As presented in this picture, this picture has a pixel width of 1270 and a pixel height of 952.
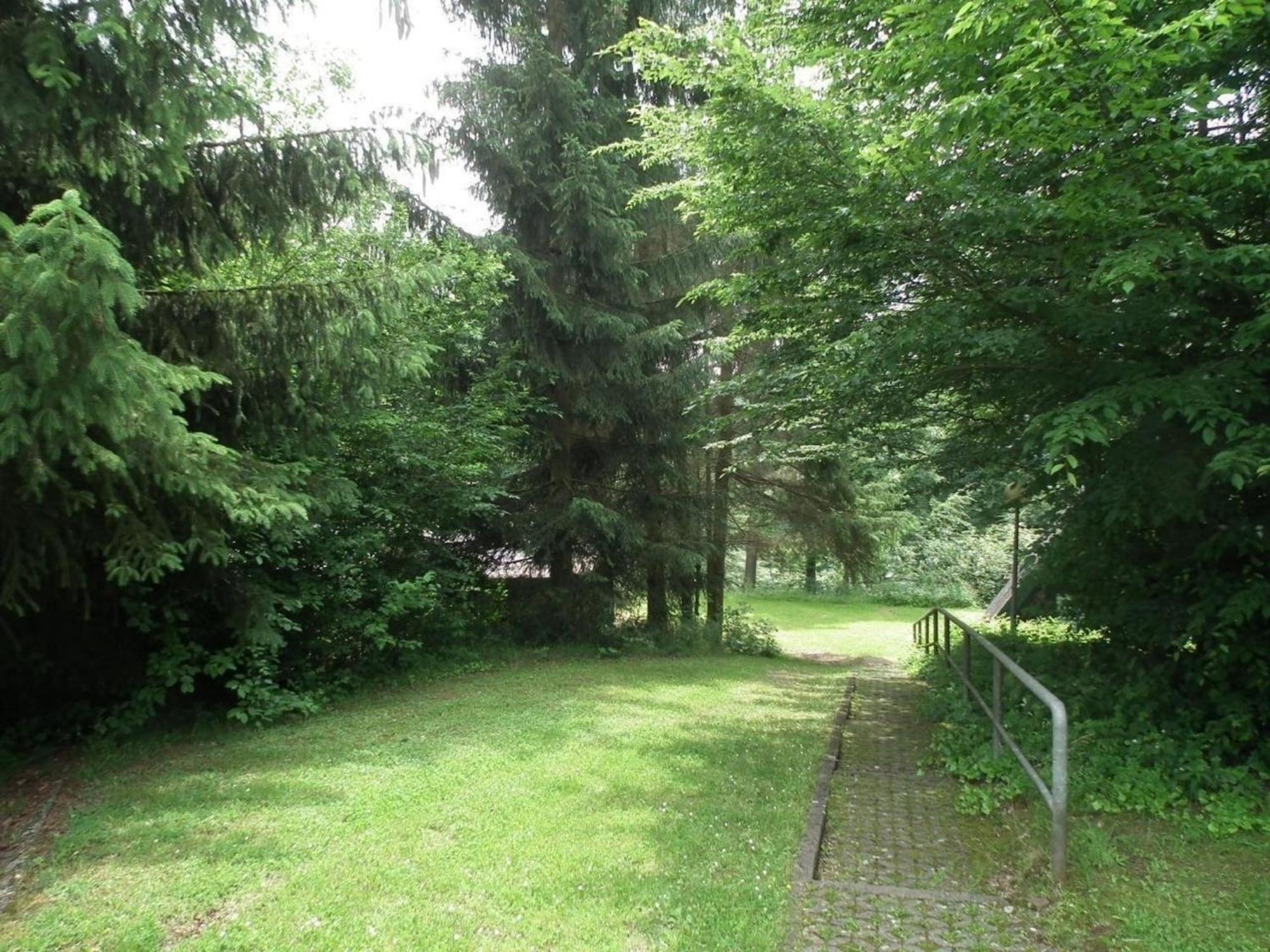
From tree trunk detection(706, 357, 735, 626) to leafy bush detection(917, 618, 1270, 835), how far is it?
6.99 m

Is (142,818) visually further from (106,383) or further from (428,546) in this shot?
(428,546)

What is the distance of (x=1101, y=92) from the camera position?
4.07m

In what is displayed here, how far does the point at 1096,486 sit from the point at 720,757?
11.2 feet

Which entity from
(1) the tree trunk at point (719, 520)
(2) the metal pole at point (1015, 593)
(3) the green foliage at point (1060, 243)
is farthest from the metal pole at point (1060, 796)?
(1) the tree trunk at point (719, 520)

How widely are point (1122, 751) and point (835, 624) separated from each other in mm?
17356

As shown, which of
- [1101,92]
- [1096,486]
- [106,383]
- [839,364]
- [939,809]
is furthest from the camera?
[839,364]

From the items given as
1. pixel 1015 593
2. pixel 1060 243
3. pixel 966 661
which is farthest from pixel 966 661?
pixel 1015 593

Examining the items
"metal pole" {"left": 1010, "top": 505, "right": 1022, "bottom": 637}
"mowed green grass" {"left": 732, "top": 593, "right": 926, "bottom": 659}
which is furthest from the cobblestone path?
"mowed green grass" {"left": 732, "top": 593, "right": 926, "bottom": 659}

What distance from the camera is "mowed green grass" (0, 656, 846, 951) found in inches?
130

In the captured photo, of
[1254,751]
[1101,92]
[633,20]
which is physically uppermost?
[633,20]

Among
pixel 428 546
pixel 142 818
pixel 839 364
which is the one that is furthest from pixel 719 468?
pixel 142 818

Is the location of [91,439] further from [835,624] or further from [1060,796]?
[835,624]

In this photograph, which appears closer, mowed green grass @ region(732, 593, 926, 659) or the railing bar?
the railing bar

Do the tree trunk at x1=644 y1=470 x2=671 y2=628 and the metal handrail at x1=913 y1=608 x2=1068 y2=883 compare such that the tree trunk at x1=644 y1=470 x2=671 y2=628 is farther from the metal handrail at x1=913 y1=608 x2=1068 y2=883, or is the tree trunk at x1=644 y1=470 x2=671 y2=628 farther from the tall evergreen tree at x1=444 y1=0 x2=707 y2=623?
the metal handrail at x1=913 y1=608 x2=1068 y2=883
